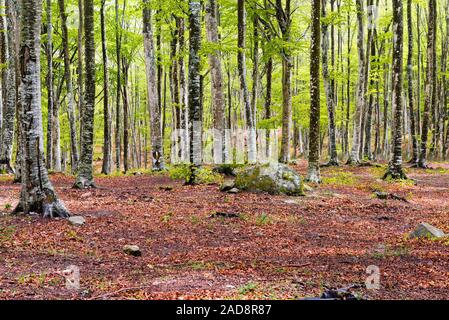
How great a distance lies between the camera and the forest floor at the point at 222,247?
195 inches

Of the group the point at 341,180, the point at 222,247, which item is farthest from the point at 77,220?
the point at 341,180

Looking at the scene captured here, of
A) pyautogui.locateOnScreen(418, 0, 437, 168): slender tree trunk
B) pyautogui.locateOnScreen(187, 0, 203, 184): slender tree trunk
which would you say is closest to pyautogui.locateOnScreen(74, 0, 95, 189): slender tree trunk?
pyautogui.locateOnScreen(187, 0, 203, 184): slender tree trunk

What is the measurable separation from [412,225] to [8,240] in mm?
7892

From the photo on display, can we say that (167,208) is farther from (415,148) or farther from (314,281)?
(415,148)

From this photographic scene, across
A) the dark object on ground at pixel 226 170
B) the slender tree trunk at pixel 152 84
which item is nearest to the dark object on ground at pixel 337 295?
the dark object on ground at pixel 226 170

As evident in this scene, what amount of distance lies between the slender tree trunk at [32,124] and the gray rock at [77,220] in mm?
414

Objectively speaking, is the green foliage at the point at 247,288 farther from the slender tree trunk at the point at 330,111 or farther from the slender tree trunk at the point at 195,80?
the slender tree trunk at the point at 330,111

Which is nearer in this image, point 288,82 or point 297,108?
point 288,82

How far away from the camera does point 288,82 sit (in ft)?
72.0

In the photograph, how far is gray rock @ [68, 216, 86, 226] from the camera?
8328mm

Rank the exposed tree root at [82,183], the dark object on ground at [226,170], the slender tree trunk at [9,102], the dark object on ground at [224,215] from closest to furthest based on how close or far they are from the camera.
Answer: the dark object on ground at [224,215] < the exposed tree root at [82,183] < the slender tree trunk at [9,102] < the dark object on ground at [226,170]

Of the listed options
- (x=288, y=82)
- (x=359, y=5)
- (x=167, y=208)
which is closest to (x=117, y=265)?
(x=167, y=208)

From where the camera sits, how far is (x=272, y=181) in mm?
13078

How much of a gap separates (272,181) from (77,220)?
249 inches
